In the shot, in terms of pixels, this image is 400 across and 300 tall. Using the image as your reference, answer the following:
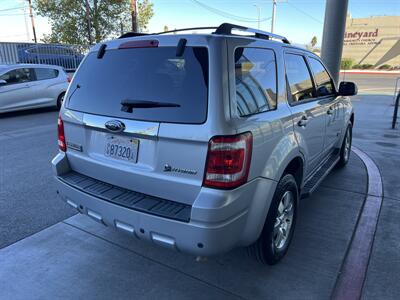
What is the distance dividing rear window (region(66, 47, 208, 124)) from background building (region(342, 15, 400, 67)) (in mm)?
53745

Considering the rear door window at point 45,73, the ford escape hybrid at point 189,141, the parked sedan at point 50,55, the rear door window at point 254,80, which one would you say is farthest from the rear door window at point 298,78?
the parked sedan at point 50,55

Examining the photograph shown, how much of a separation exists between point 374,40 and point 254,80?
5583 cm

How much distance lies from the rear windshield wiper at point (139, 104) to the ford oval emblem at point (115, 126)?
108mm

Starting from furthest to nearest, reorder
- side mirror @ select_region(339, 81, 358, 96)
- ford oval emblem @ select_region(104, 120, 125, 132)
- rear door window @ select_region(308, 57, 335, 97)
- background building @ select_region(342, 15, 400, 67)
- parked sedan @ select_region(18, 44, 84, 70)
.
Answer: background building @ select_region(342, 15, 400, 67) < parked sedan @ select_region(18, 44, 84, 70) < side mirror @ select_region(339, 81, 358, 96) < rear door window @ select_region(308, 57, 335, 97) < ford oval emblem @ select_region(104, 120, 125, 132)

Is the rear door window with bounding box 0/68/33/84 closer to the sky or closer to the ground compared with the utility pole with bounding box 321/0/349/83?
closer to the ground

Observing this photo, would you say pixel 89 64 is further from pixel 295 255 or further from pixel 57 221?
pixel 295 255

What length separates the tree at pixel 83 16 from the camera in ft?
90.5

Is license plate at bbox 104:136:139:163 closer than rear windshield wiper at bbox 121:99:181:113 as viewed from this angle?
No

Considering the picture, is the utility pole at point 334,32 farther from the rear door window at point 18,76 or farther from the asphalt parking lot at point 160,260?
the rear door window at point 18,76

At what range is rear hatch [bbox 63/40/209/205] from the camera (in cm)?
228

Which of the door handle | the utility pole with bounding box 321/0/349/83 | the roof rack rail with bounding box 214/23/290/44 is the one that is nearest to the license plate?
the roof rack rail with bounding box 214/23/290/44

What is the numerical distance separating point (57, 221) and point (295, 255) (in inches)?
98.4

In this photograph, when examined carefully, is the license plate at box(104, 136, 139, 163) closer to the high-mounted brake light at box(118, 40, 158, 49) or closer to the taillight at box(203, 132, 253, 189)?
the taillight at box(203, 132, 253, 189)

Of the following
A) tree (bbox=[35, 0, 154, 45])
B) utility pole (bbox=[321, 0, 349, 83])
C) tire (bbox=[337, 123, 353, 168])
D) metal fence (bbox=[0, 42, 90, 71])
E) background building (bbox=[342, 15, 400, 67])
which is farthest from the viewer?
background building (bbox=[342, 15, 400, 67])
